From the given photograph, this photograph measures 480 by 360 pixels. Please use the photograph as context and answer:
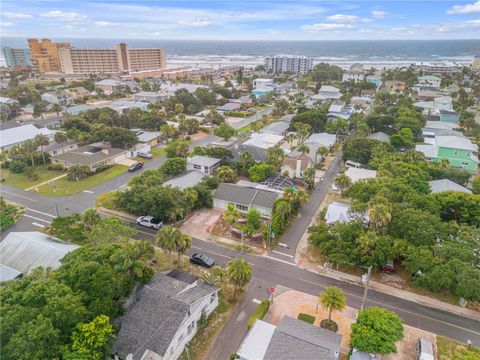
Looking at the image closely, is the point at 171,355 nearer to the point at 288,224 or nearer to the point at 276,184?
the point at 288,224

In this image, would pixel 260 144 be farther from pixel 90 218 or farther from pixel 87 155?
pixel 90 218

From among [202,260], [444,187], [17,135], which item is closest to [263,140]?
[444,187]

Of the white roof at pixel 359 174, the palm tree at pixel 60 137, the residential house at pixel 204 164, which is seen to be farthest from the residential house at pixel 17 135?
the white roof at pixel 359 174

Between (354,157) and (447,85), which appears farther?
(447,85)

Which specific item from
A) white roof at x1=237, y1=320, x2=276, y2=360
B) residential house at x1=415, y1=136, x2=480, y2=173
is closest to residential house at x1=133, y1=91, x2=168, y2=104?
residential house at x1=415, y1=136, x2=480, y2=173

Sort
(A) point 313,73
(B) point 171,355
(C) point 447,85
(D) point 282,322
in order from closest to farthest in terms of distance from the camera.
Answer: (B) point 171,355 < (D) point 282,322 < (C) point 447,85 < (A) point 313,73

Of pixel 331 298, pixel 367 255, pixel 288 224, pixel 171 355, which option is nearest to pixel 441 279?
pixel 367 255

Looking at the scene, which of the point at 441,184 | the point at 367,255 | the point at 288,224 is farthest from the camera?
the point at 441,184
